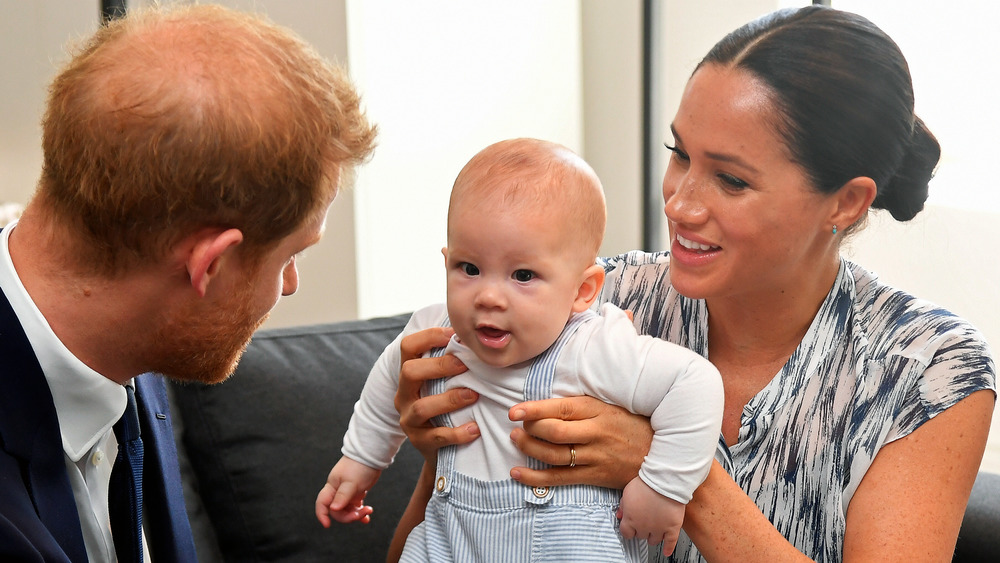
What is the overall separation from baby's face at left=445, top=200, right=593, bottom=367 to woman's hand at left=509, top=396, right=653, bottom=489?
9 centimetres

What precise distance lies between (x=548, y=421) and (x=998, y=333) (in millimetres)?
1950

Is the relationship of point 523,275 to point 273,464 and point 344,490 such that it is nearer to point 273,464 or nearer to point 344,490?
point 344,490

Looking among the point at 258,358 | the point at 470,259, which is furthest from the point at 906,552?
the point at 258,358

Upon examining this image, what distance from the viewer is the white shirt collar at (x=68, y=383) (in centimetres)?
127

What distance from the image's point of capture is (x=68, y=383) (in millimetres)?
1326

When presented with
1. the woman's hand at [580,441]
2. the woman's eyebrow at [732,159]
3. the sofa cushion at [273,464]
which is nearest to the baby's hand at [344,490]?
the woman's hand at [580,441]

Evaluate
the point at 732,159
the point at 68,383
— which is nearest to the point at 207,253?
the point at 68,383

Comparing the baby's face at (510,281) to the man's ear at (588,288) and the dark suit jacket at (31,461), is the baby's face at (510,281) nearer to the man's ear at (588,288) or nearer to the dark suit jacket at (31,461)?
the man's ear at (588,288)

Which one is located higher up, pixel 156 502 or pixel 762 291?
pixel 762 291

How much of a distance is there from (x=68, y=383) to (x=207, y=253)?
0.28 metres

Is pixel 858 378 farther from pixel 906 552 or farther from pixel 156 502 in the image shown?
pixel 156 502

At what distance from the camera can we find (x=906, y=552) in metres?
1.42

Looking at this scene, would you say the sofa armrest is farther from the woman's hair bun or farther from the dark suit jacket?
the dark suit jacket

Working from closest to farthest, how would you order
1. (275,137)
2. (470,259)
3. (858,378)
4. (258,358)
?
(275,137), (470,259), (858,378), (258,358)
